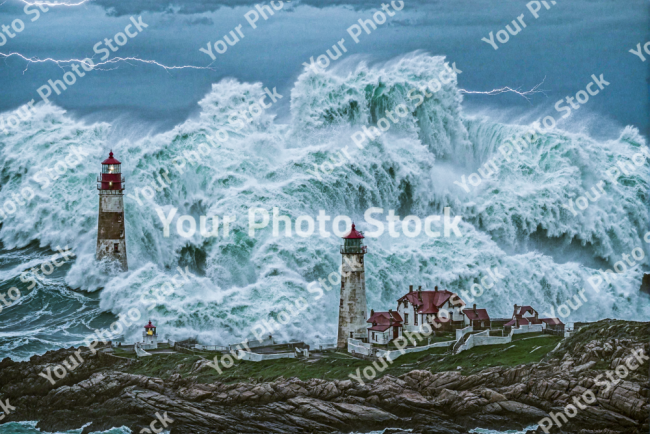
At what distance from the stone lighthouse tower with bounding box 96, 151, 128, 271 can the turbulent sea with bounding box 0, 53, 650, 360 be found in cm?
43

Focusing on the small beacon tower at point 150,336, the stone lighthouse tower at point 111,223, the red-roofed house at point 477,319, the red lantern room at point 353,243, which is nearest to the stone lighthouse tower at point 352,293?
the red lantern room at point 353,243

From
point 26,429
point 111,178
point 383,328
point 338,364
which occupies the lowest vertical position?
point 26,429

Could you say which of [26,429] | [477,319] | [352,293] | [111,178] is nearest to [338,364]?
[352,293]

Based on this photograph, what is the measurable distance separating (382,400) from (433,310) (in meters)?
2.91

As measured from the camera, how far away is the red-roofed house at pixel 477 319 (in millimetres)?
28455

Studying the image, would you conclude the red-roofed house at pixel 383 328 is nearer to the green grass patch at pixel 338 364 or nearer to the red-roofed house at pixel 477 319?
the green grass patch at pixel 338 364

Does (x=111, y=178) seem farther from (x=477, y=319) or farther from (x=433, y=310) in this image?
(x=477, y=319)

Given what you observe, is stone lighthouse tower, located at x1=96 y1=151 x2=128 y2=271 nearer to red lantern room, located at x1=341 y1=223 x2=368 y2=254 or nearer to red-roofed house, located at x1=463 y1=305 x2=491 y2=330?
red lantern room, located at x1=341 y1=223 x2=368 y2=254

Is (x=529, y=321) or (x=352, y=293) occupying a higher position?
(x=352, y=293)

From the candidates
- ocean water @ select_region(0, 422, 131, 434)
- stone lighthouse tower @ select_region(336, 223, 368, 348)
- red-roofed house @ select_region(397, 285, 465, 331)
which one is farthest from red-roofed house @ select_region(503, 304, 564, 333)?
ocean water @ select_region(0, 422, 131, 434)

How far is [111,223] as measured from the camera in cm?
2989

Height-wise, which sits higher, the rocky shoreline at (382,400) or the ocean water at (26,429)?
the rocky shoreline at (382,400)

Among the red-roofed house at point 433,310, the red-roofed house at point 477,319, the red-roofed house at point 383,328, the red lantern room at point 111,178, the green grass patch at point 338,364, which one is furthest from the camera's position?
the red lantern room at point 111,178

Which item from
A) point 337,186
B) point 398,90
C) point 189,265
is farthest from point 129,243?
point 398,90
